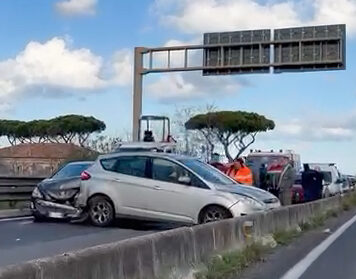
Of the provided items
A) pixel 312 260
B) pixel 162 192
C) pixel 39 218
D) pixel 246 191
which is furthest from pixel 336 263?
pixel 39 218

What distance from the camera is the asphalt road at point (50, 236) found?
13.3m

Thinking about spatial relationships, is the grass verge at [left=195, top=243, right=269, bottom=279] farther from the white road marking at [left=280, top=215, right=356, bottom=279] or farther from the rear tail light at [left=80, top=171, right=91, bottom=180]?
the rear tail light at [left=80, top=171, right=91, bottom=180]

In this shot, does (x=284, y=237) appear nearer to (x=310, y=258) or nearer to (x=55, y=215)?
(x=310, y=258)

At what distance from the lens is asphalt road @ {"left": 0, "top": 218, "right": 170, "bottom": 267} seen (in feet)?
43.5

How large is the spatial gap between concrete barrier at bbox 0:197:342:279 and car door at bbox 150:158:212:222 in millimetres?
1913

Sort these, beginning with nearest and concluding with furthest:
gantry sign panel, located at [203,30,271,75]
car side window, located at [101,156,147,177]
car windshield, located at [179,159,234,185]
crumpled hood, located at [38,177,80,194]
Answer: car windshield, located at [179,159,234,185]
car side window, located at [101,156,147,177]
crumpled hood, located at [38,177,80,194]
gantry sign panel, located at [203,30,271,75]

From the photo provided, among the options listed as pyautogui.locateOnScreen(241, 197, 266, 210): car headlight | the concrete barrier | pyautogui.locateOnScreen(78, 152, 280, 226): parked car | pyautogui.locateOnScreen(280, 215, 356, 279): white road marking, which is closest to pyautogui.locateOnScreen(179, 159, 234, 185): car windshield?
pyautogui.locateOnScreen(78, 152, 280, 226): parked car

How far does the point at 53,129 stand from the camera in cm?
7156

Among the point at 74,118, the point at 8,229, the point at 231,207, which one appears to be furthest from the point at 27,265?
the point at 74,118

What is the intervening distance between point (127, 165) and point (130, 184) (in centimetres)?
53

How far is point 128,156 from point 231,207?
9.39 ft

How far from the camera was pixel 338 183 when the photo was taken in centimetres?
4106

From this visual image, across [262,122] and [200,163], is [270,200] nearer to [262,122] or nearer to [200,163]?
[200,163]

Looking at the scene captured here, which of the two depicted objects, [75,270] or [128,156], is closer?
[75,270]
